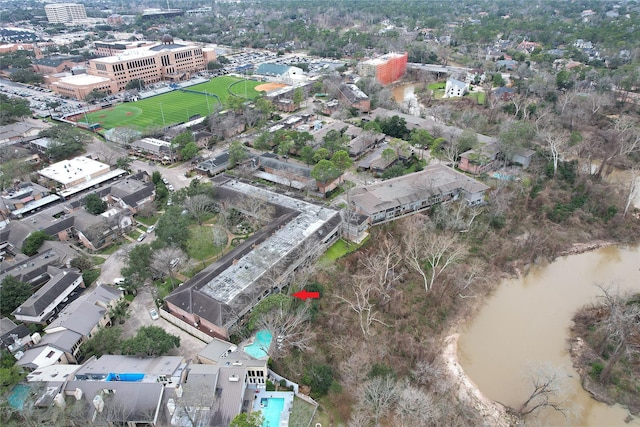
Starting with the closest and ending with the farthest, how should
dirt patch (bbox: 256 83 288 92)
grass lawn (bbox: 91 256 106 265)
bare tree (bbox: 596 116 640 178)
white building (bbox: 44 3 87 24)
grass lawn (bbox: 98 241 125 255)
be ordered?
1. grass lawn (bbox: 91 256 106 265)
2. grass lawn (bbox: 98 241 125 255)
3. bare tree (bbox: 596 116 640 178)
4. dirt patch (bbox: 256 83 288 92)
5. white building (bbox: 44 3 87 24)

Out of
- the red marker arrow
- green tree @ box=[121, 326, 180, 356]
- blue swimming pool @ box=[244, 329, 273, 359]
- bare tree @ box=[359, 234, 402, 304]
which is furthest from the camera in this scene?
bare tree @ box=[359, 234, 402, 304]

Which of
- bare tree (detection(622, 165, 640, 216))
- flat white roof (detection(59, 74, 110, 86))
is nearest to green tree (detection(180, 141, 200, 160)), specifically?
flat white roof (detection(59, 74, 110, 86))

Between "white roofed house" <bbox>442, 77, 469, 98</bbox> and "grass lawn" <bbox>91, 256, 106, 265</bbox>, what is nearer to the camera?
"grass lawn" <bbox>91, 256, 106, 265</bbox>

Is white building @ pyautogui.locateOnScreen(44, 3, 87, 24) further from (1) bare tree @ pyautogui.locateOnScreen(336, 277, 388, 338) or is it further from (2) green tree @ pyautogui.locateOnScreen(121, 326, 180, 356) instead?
(1) bare tree @ pyautogui.locateOnScreen(336, 277, 388, 338)

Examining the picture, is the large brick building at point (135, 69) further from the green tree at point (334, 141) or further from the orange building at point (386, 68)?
the green tree at point (334, 141)

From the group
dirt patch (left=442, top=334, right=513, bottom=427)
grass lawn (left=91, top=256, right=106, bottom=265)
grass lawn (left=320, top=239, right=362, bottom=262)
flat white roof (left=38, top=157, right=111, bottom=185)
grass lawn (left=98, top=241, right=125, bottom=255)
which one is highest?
flat white roof (left=38, top=157, right=111, bottom=185)

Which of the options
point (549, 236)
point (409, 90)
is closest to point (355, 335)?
point (549, 236)

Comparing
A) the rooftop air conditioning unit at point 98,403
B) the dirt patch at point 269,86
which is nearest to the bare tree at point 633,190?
the rooftop air conditioning unit at point 98,403

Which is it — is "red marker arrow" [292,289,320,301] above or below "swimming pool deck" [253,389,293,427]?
above
